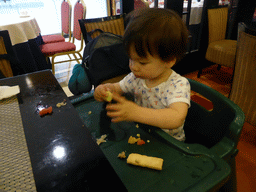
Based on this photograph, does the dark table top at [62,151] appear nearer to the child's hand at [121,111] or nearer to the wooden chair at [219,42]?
the child's hand at [121,111]

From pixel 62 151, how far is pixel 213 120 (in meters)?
0.68

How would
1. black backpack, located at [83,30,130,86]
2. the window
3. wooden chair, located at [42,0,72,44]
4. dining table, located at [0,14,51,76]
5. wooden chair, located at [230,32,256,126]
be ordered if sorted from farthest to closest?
1. the window
2. wooden chair, located at [42,0,72,44]
3. dining table, located at [0,14,51,76]
4. black backpack, located at [83,30,130,86]
5. wooden chair, located at [230,32,256,126]

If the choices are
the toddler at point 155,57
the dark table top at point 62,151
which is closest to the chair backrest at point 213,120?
the toddler at point 155,57

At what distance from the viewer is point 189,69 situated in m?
2.78

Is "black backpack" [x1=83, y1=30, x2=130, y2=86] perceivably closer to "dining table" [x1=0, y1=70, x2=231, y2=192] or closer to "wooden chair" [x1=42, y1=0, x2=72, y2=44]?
"dining table" [x1=0, y1=70, x2=231, y2=192]

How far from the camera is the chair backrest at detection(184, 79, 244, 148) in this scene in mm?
619

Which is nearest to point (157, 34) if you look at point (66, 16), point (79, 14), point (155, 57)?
point (155, 57)

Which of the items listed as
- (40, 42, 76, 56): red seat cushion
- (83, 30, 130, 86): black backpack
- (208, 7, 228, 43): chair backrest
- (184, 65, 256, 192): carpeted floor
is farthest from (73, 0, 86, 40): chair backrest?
(184, 65, 256, 192): carpeted floor

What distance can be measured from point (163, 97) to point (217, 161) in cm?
35

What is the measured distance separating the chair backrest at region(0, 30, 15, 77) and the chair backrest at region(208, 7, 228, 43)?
88.9 inches

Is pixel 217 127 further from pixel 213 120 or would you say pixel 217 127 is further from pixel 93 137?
pixel 93 137

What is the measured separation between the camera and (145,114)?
0.57 m

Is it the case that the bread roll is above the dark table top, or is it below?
below

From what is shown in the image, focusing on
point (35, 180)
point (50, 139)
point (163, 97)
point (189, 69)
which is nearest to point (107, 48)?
point (163, 97)
